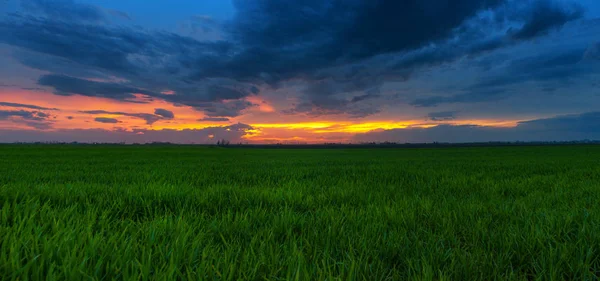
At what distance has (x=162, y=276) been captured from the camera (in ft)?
4.91

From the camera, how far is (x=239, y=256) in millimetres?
2025

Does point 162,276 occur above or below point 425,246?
above

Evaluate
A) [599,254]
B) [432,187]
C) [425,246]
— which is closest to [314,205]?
[425,246]

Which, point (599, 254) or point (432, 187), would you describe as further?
point (432, 187)

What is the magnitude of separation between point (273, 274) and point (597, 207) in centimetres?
485

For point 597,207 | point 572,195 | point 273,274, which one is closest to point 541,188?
point 572,195

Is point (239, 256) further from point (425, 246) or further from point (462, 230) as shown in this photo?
point (462, 230)

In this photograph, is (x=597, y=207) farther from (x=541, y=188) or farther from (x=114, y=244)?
(x=114, y=244)

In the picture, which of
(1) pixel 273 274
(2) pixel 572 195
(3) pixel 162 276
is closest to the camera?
(3) pixel 162 276

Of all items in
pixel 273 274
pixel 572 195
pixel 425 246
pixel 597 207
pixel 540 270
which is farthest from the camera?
pixel 572 195

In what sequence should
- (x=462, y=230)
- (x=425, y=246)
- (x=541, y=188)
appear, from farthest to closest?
(x=541, y=188), (x=462, y=230), (x=425, y=246)

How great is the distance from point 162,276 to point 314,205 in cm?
271

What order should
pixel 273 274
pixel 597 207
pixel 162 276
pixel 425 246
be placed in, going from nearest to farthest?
pixel 162 276, pixel 273 274, pixel 425 246, pixel 597 207

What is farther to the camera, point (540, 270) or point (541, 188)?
point (541, 188)
